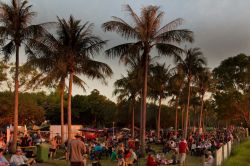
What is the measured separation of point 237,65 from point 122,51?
40.8 meters

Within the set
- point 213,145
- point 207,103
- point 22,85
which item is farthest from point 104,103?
point 213,145

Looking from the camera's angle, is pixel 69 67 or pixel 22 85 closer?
pixel 69 67

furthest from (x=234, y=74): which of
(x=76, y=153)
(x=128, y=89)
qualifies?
(x=76, y=153)

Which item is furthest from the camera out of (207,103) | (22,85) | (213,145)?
(207,103)

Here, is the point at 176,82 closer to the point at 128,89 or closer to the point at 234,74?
the point at 128,89

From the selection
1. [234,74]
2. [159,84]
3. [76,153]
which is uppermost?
[234,74]

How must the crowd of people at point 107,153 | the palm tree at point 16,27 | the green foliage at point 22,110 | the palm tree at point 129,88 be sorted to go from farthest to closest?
1. the green foliage at point 22,110
2. the palm tree at point 129,88
3. the palm tree at point 16,27
4. the crowd of people at point 107,153

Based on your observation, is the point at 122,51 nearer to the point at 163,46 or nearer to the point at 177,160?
the point at 163,46

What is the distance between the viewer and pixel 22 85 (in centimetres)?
5138

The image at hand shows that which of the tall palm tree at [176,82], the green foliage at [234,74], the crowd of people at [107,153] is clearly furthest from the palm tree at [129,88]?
the green foliage at [234,74]

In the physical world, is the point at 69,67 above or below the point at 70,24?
below

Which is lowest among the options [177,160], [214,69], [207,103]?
[177,160]

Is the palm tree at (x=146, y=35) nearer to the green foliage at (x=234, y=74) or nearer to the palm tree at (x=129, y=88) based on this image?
the palm tree at (x=129, y=88)

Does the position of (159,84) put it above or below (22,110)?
above
